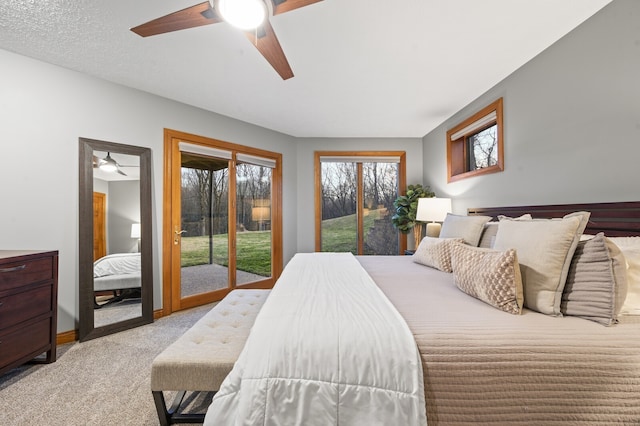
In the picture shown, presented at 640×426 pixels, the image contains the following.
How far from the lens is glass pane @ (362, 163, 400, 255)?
4570 mm

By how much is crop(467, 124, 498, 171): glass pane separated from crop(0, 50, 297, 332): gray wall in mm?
3884

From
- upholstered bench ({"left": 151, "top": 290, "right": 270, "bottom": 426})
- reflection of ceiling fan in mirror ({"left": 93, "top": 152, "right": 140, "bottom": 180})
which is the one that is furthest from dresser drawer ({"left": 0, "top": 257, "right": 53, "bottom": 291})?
upholstered bench ({"left": 151, "top": 290, "right": 270, "bottom": 426})

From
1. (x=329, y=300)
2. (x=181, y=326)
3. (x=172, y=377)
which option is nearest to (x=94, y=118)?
(x=181, y=326)

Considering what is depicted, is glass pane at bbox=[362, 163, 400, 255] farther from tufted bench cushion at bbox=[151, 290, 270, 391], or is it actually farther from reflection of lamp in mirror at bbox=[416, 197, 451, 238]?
tufted bench cushion at bbox=[151, 290, 270, 391]

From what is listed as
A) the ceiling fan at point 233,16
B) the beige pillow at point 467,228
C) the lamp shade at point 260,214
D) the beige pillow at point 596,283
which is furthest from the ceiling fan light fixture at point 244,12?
the lamp shade at point 260,214

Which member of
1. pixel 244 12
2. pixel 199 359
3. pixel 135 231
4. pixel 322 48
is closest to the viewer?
pixel 199 359

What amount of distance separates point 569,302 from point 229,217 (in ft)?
11.5

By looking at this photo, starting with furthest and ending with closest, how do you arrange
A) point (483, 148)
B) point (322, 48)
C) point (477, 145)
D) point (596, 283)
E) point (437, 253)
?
point (477, 145) → point (483, 148) → point (437, 253) → point (322, 48) → point (596, 283)

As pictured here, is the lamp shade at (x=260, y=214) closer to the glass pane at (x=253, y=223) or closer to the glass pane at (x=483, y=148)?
the glass pane at (x=253, y=223)

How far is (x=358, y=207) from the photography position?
180 inches

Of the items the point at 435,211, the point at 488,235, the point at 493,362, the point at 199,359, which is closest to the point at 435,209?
the point at 435,211

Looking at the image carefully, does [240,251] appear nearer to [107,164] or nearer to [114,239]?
[114,239]

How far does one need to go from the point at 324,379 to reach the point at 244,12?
5.69 ft

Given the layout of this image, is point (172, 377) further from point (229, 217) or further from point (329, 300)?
point (229, 217)
